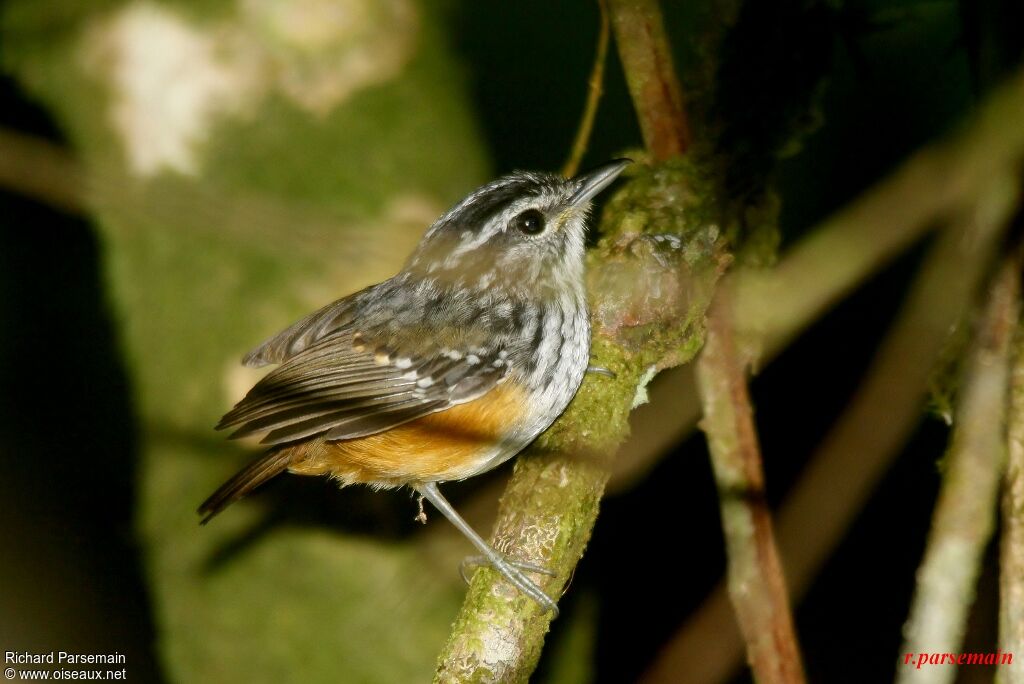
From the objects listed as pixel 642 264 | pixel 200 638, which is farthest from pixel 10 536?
pixel 642 264

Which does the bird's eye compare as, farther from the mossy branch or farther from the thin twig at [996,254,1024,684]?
the thin twig at [996,254,1024,684]

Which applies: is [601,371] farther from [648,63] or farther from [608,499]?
[608,499]

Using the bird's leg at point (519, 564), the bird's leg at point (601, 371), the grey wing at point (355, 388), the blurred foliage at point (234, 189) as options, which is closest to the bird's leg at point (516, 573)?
the bird's leg at point (519, 564)

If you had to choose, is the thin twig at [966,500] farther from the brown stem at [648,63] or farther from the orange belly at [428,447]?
the orange belly at [428,447]

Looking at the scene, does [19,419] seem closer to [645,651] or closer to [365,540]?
[365,540]

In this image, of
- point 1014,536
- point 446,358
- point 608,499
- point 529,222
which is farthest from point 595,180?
point 608,499
